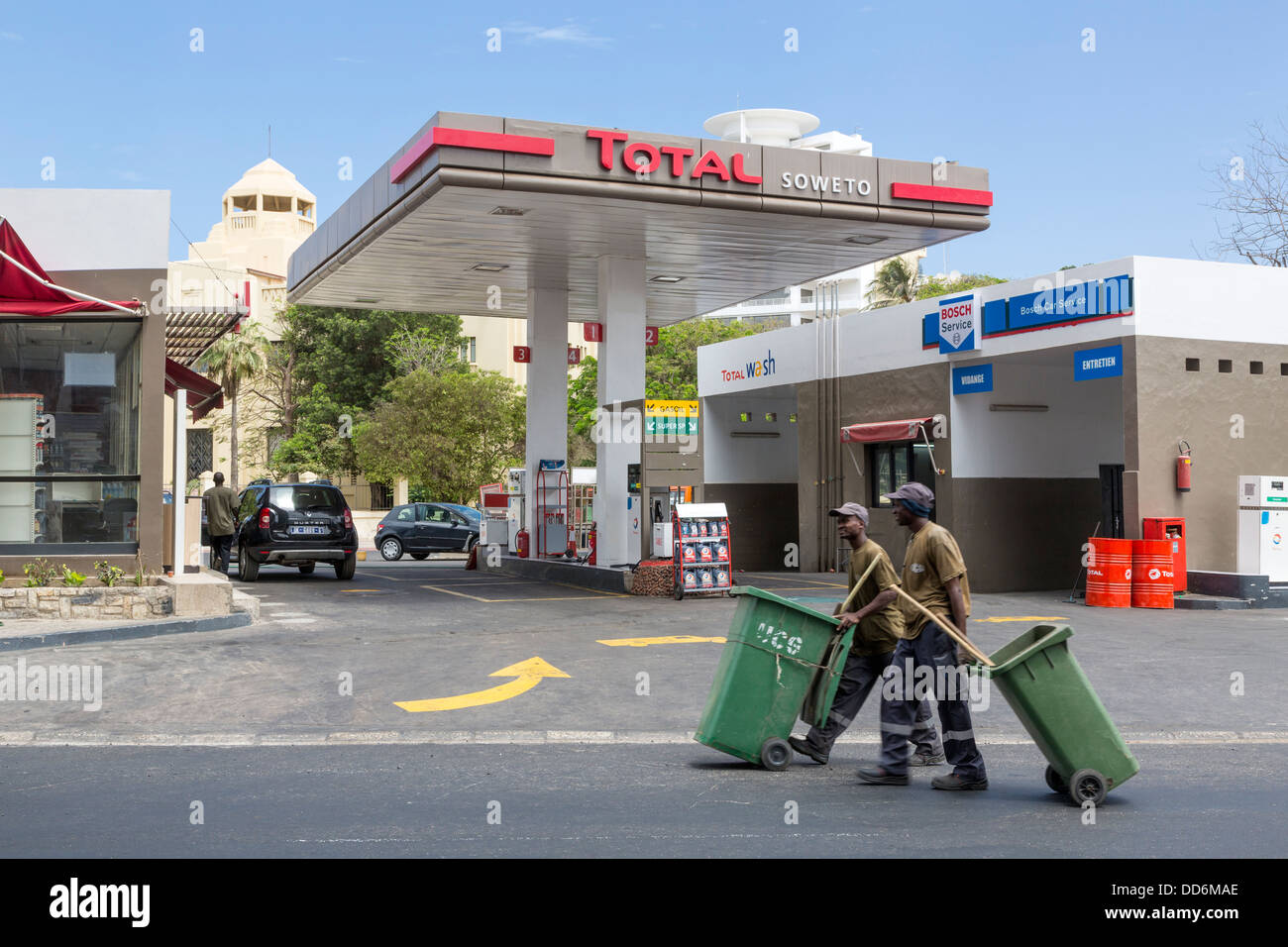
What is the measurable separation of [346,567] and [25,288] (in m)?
8.64

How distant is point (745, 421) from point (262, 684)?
18086mm

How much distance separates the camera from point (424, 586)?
2019cm

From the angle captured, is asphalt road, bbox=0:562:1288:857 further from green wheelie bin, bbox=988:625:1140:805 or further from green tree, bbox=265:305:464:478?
green tree, bbox=265:305:464:478

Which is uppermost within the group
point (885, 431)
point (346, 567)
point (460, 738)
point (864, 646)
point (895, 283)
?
point (895, 283)

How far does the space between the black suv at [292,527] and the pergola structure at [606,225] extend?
3535 millimetres

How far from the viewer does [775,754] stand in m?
7.30

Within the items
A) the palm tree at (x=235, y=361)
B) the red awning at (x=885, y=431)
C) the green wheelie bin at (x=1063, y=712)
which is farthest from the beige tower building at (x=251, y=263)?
the green wheelie bin at (x=1063, y=712)

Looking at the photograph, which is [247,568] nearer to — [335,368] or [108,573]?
[108,573]

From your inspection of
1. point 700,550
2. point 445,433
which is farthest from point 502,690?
point 445,433

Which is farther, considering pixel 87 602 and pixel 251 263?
pixel 251 263

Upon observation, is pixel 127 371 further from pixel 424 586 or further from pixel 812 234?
pixel 812 234

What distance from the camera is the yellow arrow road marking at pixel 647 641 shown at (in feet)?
42.4

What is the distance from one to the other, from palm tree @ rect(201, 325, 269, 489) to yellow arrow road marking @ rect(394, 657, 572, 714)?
129 ft
